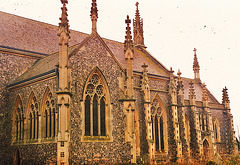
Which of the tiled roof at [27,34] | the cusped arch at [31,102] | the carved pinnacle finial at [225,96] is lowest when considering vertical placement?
the cusped arch at [31,102]

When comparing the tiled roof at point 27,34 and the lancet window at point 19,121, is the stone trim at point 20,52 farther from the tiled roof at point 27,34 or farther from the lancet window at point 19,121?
the lancet window at point 19,121

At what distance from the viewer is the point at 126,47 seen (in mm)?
23891

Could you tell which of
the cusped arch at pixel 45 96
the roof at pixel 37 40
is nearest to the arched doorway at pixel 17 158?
the cusped arch at pixel 45 96

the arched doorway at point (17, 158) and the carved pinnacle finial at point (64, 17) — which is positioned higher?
the carved pinnacle finial at point (64, 17)

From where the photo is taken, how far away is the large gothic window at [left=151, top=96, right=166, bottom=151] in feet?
96.6

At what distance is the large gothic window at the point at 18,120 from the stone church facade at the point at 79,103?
7 centimetres

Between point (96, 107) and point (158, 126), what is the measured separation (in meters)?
10.2

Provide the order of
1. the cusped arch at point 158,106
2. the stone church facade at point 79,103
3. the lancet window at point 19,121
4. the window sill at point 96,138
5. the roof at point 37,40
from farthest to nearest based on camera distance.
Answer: the cusped arch at point 158,106
the roof at point 37,40
the lancet window at point 19,121
the window sill at point 96,138
the stone church facade at point 79,103

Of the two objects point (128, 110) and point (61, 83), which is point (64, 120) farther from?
point (128, 110)

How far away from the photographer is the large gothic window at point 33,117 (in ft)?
71.7

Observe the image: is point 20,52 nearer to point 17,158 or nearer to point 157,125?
point 17,158

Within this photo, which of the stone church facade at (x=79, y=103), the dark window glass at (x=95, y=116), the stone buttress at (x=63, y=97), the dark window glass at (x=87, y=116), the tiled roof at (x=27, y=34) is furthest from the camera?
the tiled roof at (x=27, y=34)

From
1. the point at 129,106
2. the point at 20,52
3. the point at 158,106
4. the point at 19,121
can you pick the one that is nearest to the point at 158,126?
the point at 158,106

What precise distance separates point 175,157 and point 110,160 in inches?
418
